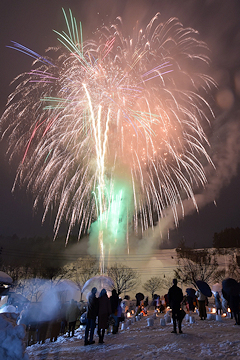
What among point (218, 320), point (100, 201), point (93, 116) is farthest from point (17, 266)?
point (218, 320)

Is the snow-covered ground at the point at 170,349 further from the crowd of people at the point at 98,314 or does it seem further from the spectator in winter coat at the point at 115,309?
the spectator in winter coat at the point at 115,309

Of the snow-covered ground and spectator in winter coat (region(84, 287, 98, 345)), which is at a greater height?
spectator in winter coat (region(84, 287, 98, 345))

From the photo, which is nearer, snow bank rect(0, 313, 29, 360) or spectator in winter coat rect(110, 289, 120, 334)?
snow bank rect(0, 313, 29, 360)

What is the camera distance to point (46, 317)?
11.3 meters

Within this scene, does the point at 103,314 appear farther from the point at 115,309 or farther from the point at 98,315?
the point at 115,309

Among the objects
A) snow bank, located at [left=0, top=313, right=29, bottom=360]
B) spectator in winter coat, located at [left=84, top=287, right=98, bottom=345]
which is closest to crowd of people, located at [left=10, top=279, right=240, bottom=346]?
spectator in winter coat, located at [left=84, top=287, right=98, bottom=345]

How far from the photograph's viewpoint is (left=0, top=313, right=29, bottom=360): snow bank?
472cm

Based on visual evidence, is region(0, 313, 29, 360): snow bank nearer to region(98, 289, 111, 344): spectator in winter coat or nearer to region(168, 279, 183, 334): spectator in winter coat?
region(98, 289, 111, 344): spectator in winter coat

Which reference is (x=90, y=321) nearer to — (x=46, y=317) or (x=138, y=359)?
(x=138, y=359)

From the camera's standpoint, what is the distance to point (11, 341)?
481 cm

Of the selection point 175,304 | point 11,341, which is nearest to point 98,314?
point 175,304

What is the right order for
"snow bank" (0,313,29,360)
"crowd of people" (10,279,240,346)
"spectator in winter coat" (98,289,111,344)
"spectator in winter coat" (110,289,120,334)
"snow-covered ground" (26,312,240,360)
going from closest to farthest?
"snow bank" (0,313,29,360), "snow-covered ground" (26,312,240,360), "spectator in winter coat" (98,289,111,344), "crowd of people" (10,279,240,346), "spectator in winter coat" (110,289,120,334)

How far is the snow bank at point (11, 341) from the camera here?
4719 millimetres

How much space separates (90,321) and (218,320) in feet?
21.6
